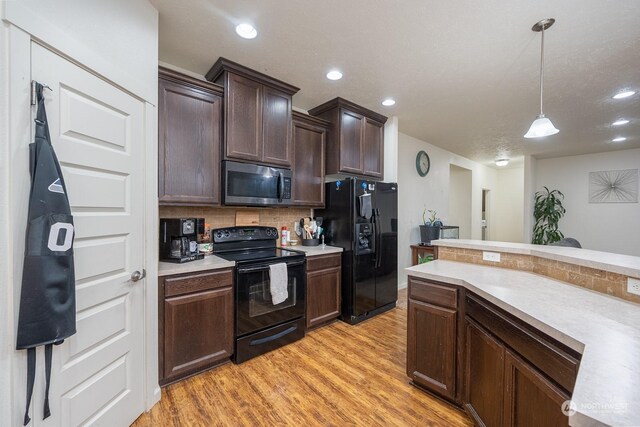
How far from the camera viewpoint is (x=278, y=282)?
96.6 inches

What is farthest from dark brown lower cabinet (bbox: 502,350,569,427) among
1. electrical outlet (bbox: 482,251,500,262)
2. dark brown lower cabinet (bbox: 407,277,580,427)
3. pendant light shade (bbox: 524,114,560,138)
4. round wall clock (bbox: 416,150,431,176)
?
round wall clock (bbox: 416,150,431,176)

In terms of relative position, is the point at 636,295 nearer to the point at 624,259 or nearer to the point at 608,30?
the point at 624,259

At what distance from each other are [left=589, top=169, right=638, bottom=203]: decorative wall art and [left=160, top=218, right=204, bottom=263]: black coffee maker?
7.75 metres

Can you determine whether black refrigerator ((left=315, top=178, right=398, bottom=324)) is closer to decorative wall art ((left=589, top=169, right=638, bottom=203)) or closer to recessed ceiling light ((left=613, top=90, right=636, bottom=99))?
recessed ceiling light ((left=613, top=90, right=636, bottom=99))

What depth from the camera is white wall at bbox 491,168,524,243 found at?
25.9ft

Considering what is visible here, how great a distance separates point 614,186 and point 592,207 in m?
0.53

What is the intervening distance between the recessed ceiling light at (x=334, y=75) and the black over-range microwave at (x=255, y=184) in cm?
102

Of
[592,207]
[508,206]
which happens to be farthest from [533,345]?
[508,206]

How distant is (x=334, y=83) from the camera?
282cm

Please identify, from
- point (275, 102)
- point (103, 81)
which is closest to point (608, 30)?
point (275, 102)

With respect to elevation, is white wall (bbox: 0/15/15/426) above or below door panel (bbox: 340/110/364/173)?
below

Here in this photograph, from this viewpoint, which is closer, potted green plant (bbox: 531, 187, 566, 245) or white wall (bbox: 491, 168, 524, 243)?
potted green plant (bbox: 531, 187, 566, 245)

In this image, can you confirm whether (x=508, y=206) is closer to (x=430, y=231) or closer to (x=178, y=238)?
(x=430, y=231)

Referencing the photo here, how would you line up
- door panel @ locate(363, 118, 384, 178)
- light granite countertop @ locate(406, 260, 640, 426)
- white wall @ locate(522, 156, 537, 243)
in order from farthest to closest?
white wall @ locate(522, 156, 537, 243)
door panel @ locate(363, 118, 384, 178)
light granite countertop @ locate(406, 260, 640, 426)
